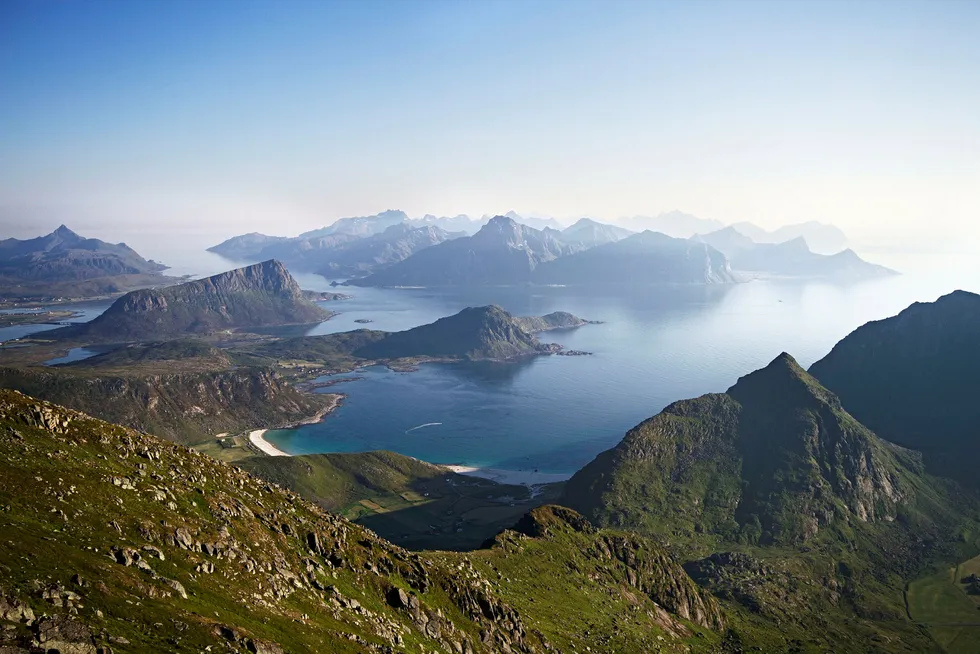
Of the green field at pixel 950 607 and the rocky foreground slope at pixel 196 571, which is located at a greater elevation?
the rocky foreground slope at pixel 196 571

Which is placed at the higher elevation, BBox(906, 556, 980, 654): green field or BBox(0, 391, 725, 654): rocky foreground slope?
BBox(0, 391, 725, 654): rocky foreground slope

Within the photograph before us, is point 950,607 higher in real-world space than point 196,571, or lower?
lower

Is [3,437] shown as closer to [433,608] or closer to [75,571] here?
[75,571]

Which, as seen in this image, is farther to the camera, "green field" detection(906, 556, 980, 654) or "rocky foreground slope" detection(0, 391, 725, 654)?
"green field" detection(906, 556, 980, 654)

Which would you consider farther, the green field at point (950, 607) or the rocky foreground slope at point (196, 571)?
the green field at point (950, 607)

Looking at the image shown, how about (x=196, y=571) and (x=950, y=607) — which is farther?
(x=950, y=607)

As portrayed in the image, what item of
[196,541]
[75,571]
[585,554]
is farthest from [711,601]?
[75,571]
